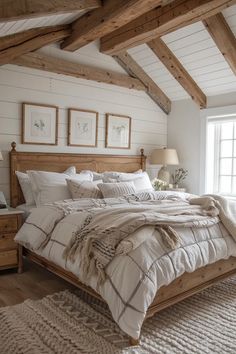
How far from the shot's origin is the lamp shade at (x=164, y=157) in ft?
16.2

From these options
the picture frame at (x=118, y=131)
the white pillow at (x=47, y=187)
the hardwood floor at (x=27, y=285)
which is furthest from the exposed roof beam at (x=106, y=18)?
the hardwood floor at (x=27, y=285)

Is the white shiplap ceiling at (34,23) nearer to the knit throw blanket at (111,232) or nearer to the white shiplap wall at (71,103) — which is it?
the white shiplap wall at (71,103)

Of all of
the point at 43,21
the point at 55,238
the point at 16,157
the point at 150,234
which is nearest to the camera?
the point at 150,234

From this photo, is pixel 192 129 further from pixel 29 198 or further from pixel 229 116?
pixel 29 198

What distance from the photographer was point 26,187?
3746 mm

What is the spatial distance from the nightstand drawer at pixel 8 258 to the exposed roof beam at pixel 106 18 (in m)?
2.47

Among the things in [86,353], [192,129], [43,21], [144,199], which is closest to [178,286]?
[86,353]

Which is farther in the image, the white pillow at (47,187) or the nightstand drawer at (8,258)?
the white pillow at (47,187)

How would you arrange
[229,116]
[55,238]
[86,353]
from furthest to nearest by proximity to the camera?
[229,116] → [55,238] → [86,353]

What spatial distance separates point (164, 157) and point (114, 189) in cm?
157

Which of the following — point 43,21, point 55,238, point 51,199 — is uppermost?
point 43,21

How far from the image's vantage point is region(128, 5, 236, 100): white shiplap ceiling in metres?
3.94

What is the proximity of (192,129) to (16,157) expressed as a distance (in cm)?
277

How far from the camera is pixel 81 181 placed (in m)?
3.64
